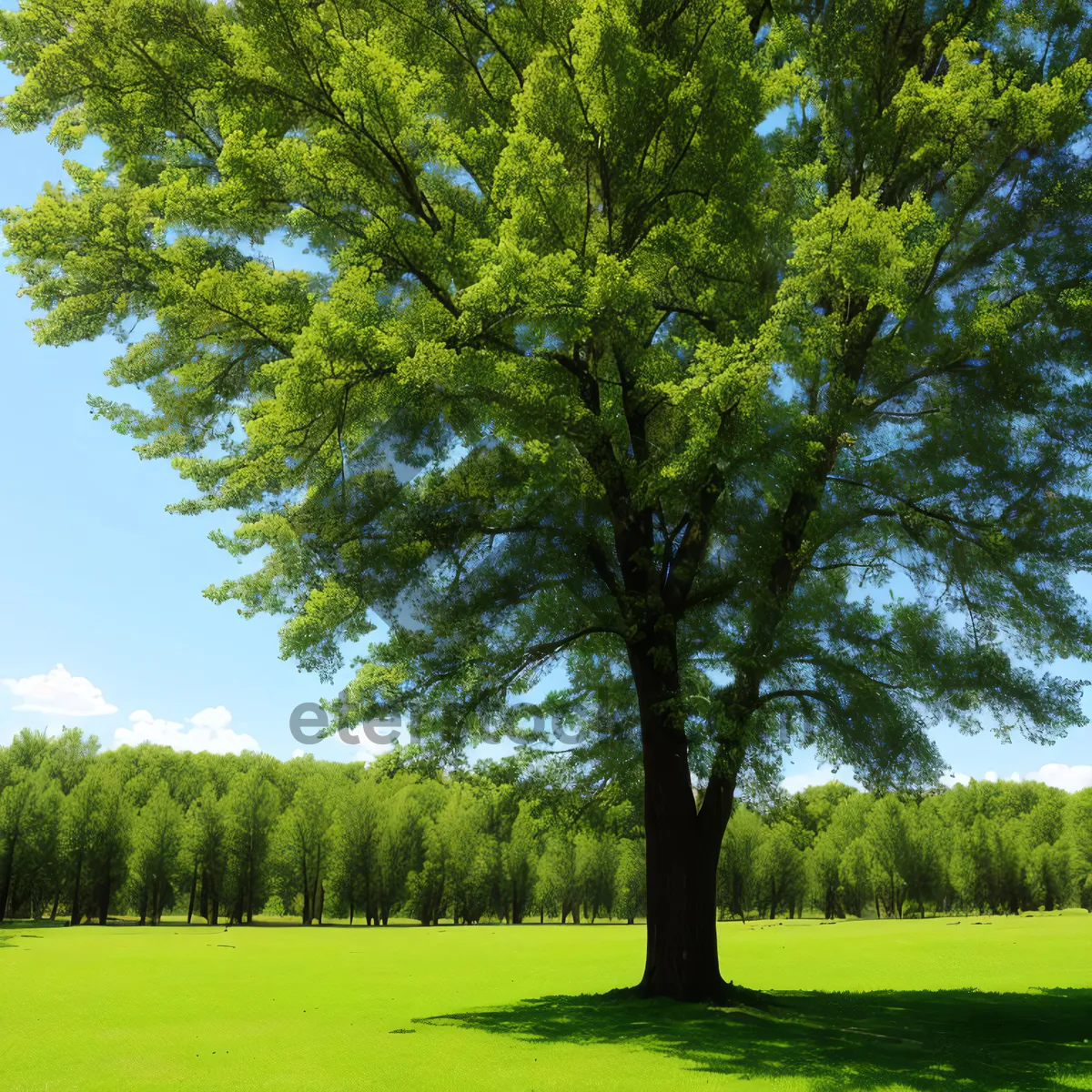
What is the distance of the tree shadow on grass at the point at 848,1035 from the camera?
8727 millimetres

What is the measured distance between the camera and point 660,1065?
28.6ft

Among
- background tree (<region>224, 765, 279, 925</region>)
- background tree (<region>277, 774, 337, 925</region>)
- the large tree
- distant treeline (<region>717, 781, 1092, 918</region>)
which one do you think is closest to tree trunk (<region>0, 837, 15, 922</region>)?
background tree (<region>224, 765, 279, 925</region>)

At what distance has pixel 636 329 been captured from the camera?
40.4 ft

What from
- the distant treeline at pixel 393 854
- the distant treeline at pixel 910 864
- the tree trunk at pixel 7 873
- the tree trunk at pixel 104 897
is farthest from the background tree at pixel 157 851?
the distant treeline at pixel 910 864

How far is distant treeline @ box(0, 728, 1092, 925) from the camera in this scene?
5947cm

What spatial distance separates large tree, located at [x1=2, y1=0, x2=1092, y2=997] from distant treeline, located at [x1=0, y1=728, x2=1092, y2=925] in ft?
136

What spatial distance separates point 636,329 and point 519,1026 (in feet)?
31.8

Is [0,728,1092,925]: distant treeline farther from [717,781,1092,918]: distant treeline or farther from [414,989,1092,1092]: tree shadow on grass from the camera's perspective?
[414,989,1092,1092]: tree shadow on grass

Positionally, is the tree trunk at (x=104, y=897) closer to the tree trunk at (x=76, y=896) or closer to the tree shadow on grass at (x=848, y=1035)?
the tree trunk at (x=76, y=896)

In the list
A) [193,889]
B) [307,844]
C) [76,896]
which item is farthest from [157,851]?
[307,844]

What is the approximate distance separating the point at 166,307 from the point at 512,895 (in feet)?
219

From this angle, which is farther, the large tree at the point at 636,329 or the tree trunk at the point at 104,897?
the tree trunk at the point at 104,897

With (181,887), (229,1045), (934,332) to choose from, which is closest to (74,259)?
(229,1045)

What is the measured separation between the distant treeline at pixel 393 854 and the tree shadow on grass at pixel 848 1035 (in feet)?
134
